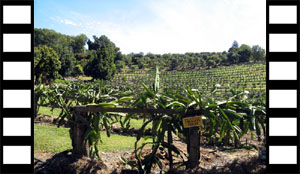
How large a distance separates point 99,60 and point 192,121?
39.1 meters

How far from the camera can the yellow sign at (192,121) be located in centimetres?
308

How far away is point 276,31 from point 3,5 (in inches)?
147

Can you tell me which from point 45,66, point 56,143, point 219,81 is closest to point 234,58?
point 219,81

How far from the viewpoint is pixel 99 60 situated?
40.1 meters

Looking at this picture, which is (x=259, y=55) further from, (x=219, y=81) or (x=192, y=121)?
(x=192, y=121)

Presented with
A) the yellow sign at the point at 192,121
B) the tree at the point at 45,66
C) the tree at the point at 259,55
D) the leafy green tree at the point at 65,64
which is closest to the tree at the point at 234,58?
the tree at the point at 259,55

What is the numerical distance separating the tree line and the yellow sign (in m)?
16.4

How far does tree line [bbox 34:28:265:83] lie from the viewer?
27862 mm

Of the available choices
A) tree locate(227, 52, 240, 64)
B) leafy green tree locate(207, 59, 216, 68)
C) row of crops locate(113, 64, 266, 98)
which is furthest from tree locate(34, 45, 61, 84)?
tree locate(227, 52, 240, 64)

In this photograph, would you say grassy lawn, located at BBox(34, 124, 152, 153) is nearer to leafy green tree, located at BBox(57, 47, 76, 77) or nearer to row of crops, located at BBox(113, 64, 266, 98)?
row of crops, located at BBox(113, 64, 266, 98)

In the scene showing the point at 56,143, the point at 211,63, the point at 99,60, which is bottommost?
the point at 56,143

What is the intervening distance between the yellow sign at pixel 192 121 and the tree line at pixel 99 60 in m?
16.4

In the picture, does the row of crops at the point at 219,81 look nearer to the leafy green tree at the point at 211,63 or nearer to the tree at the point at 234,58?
the leafy green tree at the point at 211,63

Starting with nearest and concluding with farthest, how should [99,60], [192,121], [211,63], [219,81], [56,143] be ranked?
[192,121] < [56,143] < [219,81] < [99,60] < [211,63]
